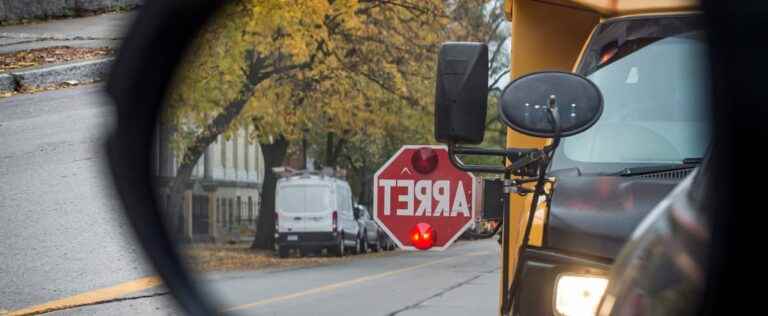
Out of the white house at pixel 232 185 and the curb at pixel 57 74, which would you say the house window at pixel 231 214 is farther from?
the curb at pixel 57 74

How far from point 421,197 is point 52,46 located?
1280 centimetres

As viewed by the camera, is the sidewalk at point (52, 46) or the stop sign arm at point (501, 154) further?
the sidewalk at point (52, 46)

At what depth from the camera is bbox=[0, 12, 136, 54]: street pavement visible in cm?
2242

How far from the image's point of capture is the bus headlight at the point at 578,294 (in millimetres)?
2334

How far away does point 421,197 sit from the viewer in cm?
1161

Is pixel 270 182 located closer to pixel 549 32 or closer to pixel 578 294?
pixel 549 32

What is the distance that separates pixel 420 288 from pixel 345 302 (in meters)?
2.70

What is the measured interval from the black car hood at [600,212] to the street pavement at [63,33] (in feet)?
62.8

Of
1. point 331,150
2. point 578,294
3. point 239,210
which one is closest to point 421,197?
point 578,294

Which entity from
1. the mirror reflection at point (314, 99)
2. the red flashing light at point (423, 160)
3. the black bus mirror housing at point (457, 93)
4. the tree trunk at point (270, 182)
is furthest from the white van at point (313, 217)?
the black bus mirror housing at point (457, 93)

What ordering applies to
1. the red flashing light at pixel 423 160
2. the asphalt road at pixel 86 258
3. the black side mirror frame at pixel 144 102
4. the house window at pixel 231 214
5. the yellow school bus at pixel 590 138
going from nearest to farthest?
the yellow school bus at pixel 590 138 < the black side mirror frame at pixel 144 102 < the asphalt road at pixel 86 258 < the red flashing light at pixel 423 160 < the house window at pixel 231 214

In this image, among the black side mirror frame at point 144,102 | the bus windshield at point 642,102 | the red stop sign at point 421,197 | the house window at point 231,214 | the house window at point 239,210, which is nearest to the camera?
the bus windshield at point 642,102

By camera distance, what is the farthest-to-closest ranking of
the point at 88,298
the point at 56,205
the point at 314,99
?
1. the point at 314,99
2. the point at 56,205
3. the point at 88,298

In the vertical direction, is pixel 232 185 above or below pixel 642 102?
below
